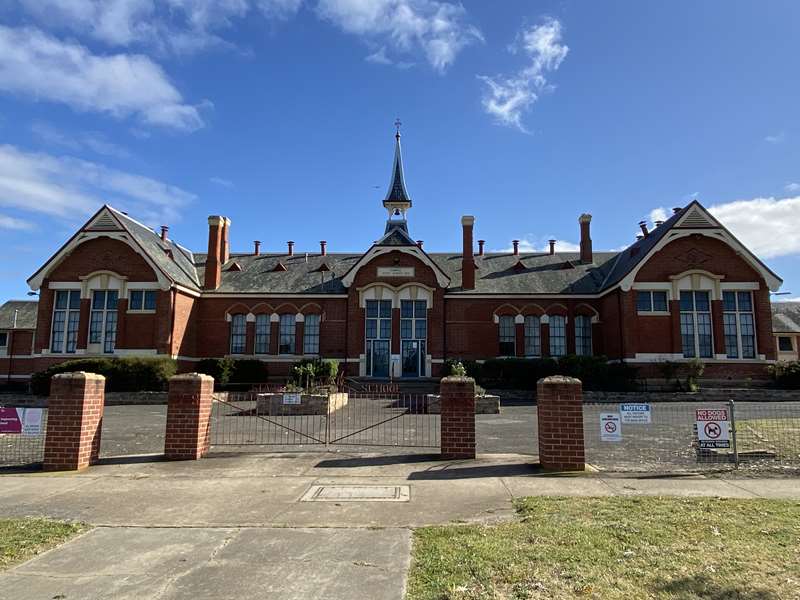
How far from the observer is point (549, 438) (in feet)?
31.9

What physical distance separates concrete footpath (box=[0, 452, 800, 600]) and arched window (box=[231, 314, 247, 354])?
21179 mm

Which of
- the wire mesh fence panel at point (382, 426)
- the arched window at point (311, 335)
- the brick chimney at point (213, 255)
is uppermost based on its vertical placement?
the brick chimney at point (213, 255)

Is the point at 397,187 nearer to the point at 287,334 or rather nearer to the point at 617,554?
the point at 287,334

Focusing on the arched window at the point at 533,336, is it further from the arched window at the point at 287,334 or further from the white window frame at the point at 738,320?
the arched window at the point at 287,334

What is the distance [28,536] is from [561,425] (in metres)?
7.70

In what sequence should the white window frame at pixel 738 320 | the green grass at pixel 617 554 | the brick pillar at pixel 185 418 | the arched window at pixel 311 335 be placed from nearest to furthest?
the green grass at pixel 617 554, the brick pillar at pixel 185 418, the white window frame at pixel 738 320, the arched window at pixel 311 335

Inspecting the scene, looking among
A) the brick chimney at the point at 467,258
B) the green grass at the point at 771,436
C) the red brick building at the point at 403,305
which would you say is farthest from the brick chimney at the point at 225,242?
the green grass at the point at 771,436

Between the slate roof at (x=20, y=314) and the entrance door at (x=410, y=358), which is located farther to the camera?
the slate roof at (x=20, y=314)

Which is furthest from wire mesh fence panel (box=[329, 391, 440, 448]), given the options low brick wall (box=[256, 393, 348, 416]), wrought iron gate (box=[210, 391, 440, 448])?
low brick wall (box=[256, 393, 348, 416])

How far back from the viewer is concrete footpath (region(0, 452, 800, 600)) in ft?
15.9

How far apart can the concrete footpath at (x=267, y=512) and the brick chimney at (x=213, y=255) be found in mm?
22707

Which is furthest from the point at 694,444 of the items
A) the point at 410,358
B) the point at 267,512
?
the point at 410,358

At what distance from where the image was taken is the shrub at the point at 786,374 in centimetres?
2576

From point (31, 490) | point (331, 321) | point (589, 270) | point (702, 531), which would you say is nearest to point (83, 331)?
point (331, 321)
